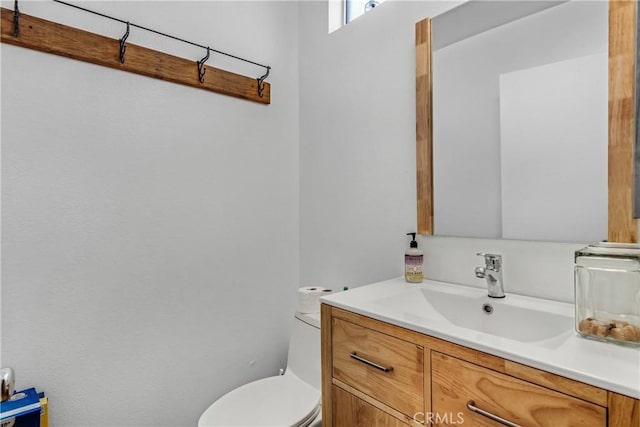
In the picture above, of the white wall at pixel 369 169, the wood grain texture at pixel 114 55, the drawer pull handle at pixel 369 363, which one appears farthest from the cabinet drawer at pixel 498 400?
the wood grain texture at pixel 114 55

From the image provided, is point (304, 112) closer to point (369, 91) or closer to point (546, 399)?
point (369, 91)

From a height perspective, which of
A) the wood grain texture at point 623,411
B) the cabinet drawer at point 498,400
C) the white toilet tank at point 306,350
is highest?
the wood grain texture at point 623,411

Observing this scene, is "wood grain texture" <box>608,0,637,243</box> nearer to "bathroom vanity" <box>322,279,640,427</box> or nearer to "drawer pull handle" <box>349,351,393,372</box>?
"bathroom vanity" <box>322,279,640,427</box>

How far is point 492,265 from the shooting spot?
1.08m

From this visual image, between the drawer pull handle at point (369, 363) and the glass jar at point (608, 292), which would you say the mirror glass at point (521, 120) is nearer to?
the glass jar at point (608, 292)

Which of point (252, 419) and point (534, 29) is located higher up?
point (534, 29)

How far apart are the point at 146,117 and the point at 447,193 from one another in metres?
1.27

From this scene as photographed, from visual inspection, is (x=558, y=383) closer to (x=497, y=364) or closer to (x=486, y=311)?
(x=497, y=364)

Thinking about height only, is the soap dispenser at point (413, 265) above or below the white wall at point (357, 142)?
below

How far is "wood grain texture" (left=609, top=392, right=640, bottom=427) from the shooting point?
0.55 metres

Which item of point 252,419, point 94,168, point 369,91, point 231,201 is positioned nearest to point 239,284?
point 231,201

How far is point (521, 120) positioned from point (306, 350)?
1.25 metres

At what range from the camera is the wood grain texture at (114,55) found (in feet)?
4.00

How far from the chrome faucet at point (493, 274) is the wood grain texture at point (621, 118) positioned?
0.29 meters
